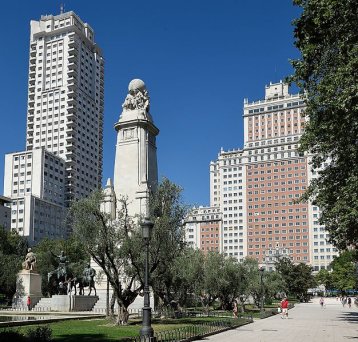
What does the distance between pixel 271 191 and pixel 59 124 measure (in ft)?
240

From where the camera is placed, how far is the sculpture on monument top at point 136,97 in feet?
202

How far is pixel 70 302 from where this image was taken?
1767 inches

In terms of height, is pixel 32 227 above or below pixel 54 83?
below

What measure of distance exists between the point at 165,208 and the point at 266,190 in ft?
457

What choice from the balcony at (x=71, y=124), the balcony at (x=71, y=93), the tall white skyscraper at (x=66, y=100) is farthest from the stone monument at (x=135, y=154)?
the balcony at (x=71, y=93)

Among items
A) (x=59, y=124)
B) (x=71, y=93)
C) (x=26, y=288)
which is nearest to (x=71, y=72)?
(x=71, y=93)

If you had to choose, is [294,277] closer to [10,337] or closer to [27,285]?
[27,285]

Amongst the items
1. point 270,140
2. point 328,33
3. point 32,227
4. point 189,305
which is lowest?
point 189,305

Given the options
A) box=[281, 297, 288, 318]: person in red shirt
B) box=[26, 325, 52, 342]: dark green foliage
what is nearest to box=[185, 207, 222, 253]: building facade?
box=[281, 297, 288, 318]: person in red shirt

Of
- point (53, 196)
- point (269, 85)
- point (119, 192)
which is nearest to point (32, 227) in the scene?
point (53, 196)

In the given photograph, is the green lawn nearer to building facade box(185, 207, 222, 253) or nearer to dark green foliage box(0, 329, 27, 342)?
dark green foliage box(0, 329, 27, 342)

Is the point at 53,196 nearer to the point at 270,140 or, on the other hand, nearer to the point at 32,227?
the point at 32,227

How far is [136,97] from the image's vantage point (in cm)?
6200

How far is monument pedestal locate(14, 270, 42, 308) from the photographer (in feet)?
158
